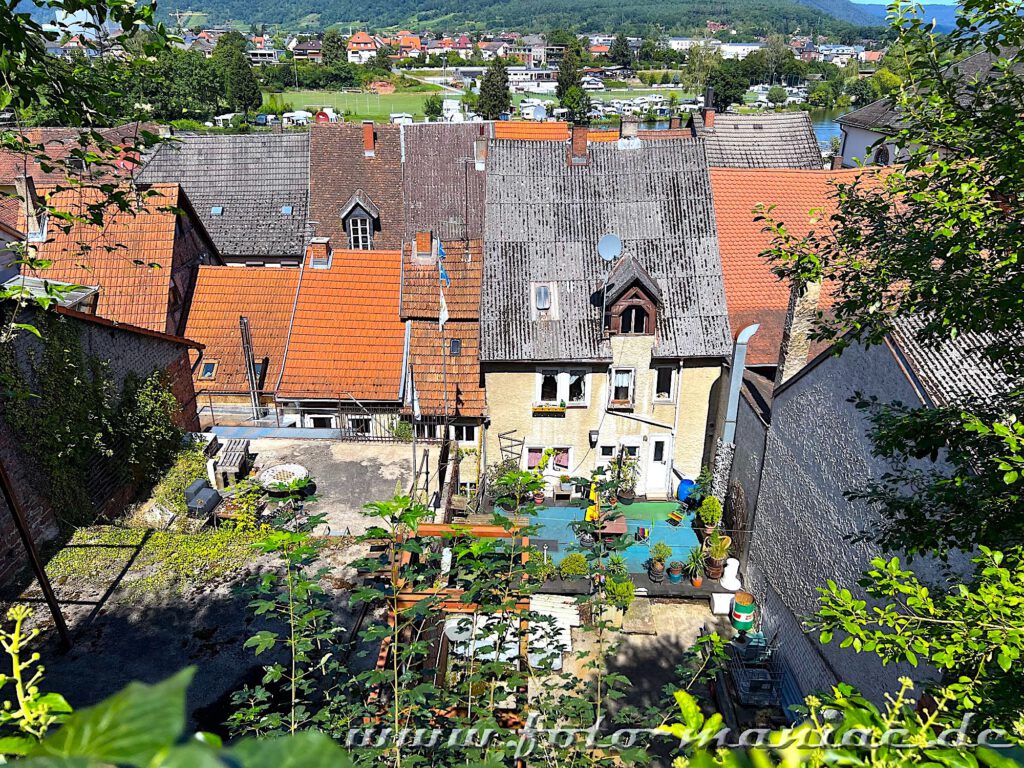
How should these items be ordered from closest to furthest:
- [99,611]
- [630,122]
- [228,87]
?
[99,611], [630,122], [228,87]

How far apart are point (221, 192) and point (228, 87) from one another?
74.6 metres

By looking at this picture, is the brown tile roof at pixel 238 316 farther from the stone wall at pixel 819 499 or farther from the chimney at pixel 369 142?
the stone wall at pixel 819 499

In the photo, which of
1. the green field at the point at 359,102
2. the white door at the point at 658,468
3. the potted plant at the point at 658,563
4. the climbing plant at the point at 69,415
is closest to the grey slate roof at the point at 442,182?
the white door at the point at 658,468


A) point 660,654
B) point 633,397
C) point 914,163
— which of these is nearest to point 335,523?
point 660,654

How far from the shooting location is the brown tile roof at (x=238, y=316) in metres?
20.1

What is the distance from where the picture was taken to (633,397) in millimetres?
18516

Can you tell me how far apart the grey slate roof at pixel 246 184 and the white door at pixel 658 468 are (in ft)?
57.8

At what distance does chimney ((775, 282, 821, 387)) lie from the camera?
543 inches

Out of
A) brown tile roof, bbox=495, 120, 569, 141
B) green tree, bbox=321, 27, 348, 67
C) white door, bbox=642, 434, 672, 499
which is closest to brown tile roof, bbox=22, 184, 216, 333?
white door, bbox=642, 434, 672, 499

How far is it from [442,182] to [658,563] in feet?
56.9

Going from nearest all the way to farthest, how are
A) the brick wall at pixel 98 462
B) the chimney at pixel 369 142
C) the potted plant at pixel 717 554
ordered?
the brick wall at pixel 98 462 → the potted plant at pixel 717 554 → the chimney at pixel 369 142

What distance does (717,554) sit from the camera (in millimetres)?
16297

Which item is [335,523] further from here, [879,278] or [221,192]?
[221,192]

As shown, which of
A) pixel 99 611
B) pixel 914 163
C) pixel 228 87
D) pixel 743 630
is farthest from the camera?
pixel 228 87
